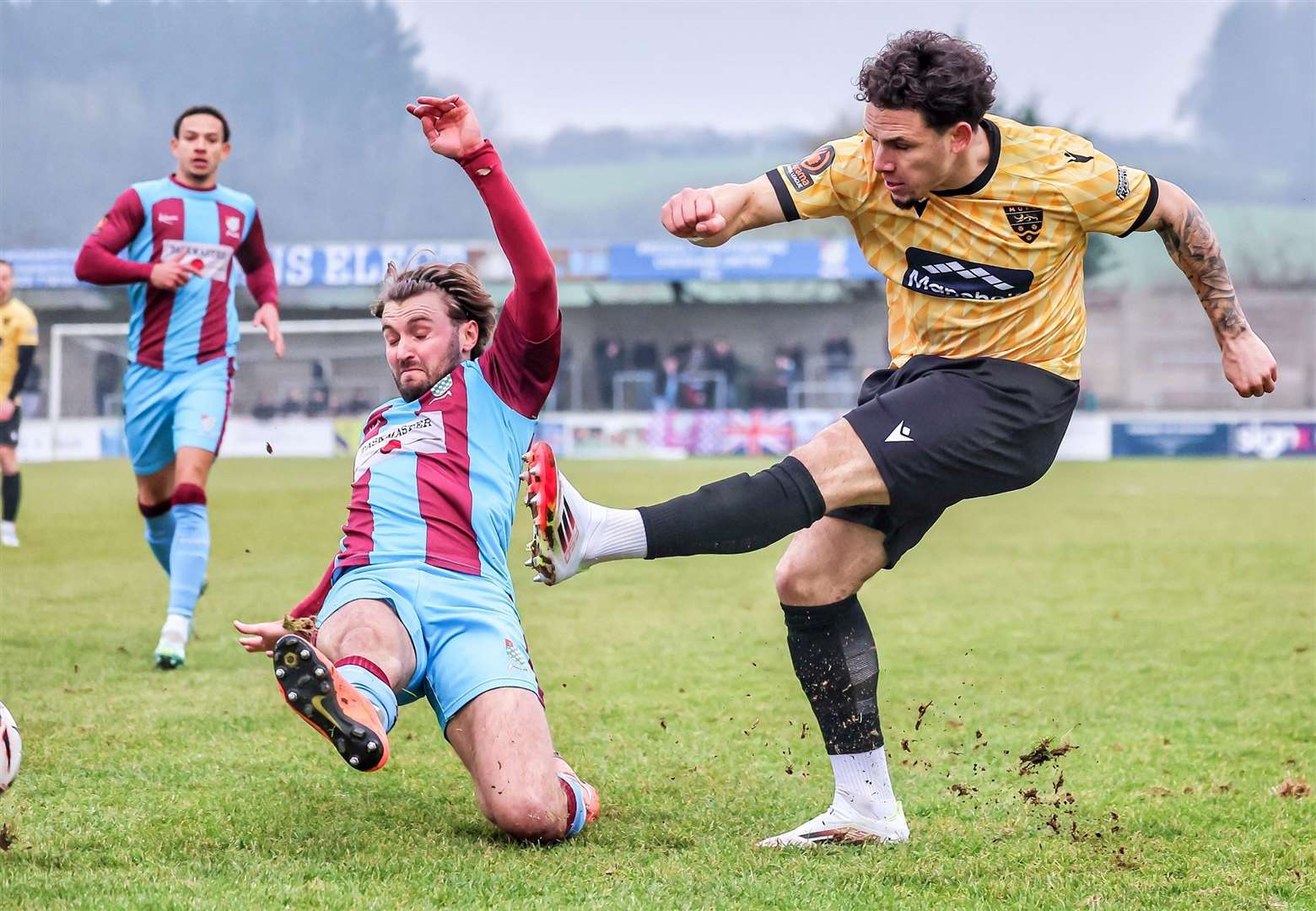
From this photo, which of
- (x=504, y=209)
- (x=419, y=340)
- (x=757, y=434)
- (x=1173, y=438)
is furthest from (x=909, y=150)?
(x=1173, y=438)

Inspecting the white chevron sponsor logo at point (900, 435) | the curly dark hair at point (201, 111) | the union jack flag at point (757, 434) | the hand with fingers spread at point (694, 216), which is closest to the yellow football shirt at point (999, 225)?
the hand with fingers spread at point (694, 216)

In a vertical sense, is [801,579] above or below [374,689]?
above

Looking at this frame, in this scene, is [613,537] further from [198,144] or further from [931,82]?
[198,144]

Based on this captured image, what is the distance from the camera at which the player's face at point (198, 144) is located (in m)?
7.20

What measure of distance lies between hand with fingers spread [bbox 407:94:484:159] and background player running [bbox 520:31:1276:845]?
66 cm

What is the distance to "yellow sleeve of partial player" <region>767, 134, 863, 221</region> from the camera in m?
3.88

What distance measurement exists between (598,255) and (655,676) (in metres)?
34.9

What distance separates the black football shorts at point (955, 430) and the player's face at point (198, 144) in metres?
4.55

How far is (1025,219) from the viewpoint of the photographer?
3.89 m

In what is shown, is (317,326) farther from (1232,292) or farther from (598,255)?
(1232,292)

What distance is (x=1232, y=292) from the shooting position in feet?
13.9

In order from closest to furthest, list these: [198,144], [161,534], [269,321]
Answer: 1. [198,144]
2. [269,321]
3. [161,534]

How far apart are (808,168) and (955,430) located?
86 cm

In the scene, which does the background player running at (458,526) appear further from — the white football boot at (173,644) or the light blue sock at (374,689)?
the white football boot at (173,644)
